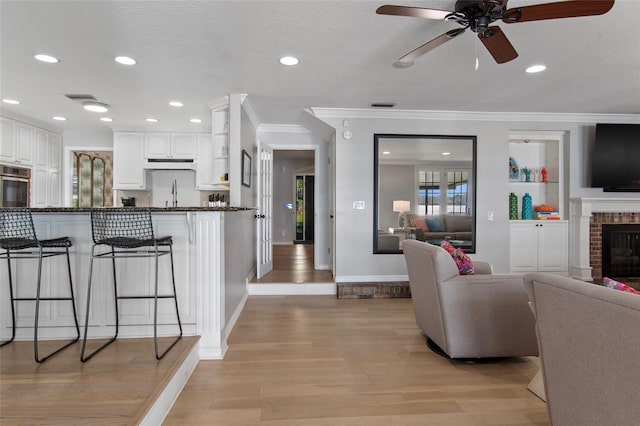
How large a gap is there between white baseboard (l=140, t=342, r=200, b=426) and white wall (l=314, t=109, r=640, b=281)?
2434 millimetres

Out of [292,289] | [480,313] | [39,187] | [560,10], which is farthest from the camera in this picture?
[39,187]

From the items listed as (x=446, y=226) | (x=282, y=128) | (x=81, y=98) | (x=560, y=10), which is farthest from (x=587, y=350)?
(x=81, y=98)

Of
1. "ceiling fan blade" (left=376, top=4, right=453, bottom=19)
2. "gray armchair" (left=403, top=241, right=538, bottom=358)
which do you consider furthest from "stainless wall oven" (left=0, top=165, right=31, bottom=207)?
"gray armchair" (left=403, top=241, right=538, bottom=358)

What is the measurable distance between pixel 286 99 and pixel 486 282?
3001mm

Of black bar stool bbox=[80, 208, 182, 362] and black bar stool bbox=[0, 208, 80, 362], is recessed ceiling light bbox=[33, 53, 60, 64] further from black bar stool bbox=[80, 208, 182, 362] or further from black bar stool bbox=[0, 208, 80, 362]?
black bar stool bbox=[80, 208, 182, 362]

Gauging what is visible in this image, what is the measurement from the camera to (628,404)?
109 centimetres

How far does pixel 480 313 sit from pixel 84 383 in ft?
8.53

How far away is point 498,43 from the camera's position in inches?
87.0

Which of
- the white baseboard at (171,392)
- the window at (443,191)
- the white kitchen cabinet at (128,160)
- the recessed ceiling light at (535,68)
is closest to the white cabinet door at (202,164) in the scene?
the white kitchen cabinet at (128,160)

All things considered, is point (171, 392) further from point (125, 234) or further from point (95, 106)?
point (95, 106)

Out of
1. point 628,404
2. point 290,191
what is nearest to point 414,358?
point 628,404

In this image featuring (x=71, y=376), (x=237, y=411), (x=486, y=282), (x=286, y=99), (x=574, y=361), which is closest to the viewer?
(x=574, y=361)

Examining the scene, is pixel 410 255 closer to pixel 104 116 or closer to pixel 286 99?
pixel 286 99

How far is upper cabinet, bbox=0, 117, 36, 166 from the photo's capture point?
460 centimetres
